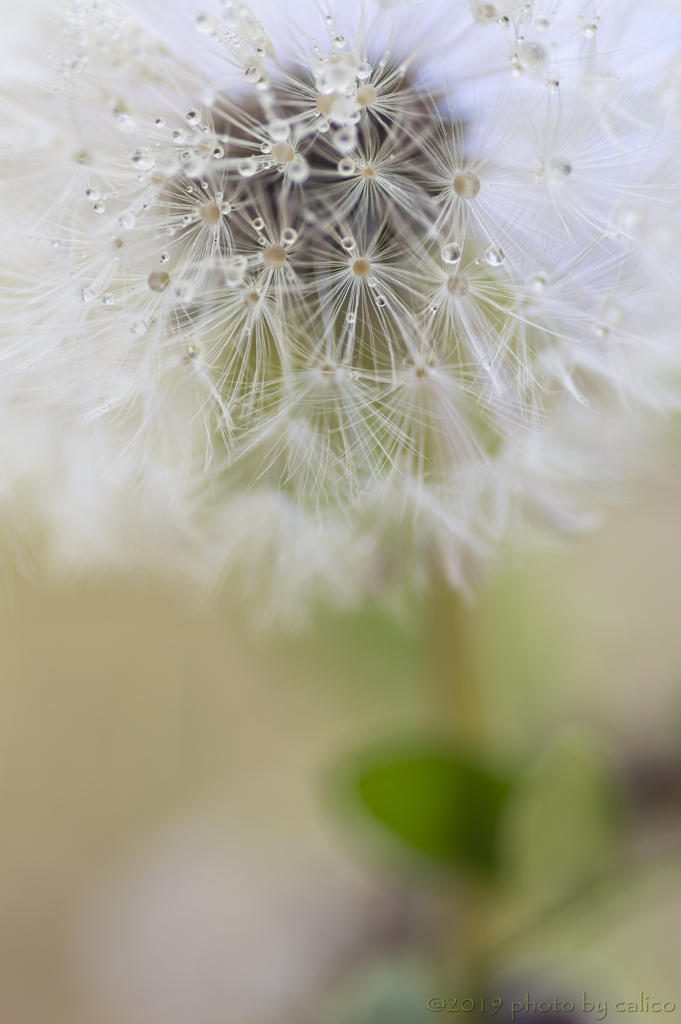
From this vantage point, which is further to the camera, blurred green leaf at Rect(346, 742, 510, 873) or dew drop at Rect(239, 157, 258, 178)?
blurred green leaf at Rect(346, 742, 510, 873)

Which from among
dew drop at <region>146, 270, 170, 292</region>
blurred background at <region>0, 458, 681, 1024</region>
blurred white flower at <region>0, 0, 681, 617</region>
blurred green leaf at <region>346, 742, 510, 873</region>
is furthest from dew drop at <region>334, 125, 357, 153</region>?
blurred background at <region>0, 458, 681, 1024</region>

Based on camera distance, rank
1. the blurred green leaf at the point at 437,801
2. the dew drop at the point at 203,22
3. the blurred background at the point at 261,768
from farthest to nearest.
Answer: the blurred background at the point at 261,768, the blurred green leaf at the point at 437,801, the dew drop at the point at 203,22

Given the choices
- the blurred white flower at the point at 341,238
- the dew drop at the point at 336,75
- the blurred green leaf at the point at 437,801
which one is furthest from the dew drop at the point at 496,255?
the blurred green leaf at the point at 437,801

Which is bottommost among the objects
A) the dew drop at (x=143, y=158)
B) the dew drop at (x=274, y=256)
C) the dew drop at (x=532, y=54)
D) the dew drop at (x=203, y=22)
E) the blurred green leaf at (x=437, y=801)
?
the blurred green leaf at (x=437, y=801)

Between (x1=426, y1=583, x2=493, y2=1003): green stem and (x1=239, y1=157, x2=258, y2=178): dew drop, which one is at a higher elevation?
(x1=426, y1=583, x2=493, y2=1003): green stem

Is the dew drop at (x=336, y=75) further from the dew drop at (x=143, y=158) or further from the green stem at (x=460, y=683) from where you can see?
the green stem at (x=460, y=683)

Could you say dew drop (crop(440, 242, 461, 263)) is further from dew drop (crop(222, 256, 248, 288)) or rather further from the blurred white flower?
dew drop (crop(222, 256, 248, 288))
